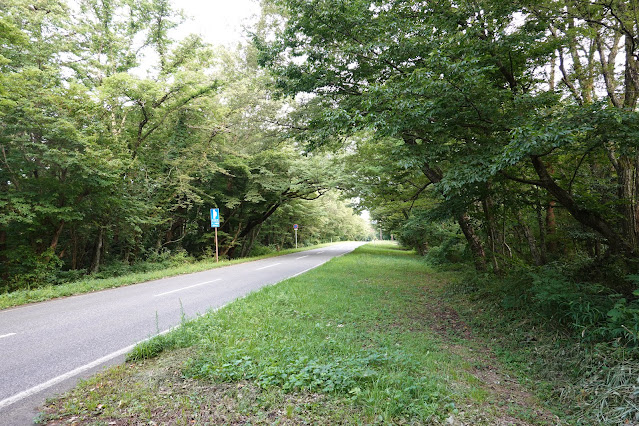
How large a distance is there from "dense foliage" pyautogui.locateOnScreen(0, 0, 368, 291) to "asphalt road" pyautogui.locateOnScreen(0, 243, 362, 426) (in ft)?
16.6

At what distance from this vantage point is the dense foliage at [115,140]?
409 inches

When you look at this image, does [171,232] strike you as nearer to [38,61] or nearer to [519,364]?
[38,61]

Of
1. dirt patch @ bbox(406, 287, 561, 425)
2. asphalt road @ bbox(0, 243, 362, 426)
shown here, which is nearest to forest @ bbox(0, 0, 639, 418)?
dirt patch @ bbox(406, 287, 561, 425)

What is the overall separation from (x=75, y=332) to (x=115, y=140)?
9.54m

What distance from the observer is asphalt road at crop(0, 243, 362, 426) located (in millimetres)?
3227

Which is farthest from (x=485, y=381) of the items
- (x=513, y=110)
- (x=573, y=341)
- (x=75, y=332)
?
(x=75, y=332)

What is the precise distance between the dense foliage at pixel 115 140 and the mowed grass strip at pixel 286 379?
657cm

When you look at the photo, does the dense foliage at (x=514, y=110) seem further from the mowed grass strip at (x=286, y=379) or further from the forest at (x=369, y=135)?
the mowed grass strip at (x=286, y=379)

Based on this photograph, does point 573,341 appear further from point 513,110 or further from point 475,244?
point 475,244

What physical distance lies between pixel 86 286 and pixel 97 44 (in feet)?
39.5

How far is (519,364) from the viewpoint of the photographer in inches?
156

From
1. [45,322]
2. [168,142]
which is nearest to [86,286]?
[45,322]

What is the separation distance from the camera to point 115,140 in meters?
12.1

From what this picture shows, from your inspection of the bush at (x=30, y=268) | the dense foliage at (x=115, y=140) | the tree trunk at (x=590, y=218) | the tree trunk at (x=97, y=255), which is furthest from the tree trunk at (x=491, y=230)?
the tree trunk at (x=97, y=255)
